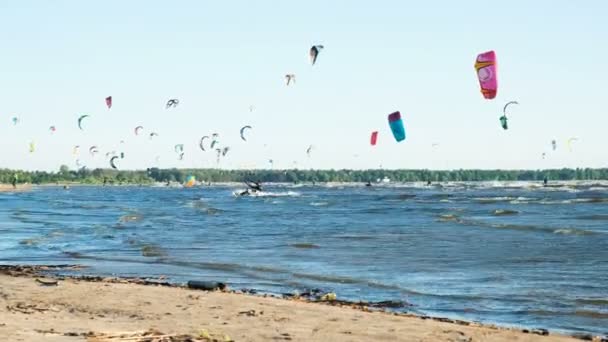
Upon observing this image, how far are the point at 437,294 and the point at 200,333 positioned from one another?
725cm

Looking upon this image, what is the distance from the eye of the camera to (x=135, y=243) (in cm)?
3269

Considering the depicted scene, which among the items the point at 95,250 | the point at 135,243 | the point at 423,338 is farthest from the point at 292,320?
the point at 135,243

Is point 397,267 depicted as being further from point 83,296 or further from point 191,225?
point 191,225

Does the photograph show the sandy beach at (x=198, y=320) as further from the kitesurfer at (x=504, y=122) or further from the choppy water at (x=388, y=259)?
the kitesurfer at (x=504, y=122)

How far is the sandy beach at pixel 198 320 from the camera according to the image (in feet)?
37.5

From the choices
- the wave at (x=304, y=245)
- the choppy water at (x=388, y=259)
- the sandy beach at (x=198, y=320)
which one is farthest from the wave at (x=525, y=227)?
the sandy beach at (x=198, y=320)

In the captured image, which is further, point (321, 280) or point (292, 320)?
point (321, 280)

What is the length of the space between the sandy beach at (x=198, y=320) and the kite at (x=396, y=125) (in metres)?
20.5

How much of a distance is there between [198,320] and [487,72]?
1514 cm

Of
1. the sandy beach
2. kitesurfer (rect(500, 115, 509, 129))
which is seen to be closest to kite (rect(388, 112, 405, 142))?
kitesurfer (rect(500, 115, 509, 129))

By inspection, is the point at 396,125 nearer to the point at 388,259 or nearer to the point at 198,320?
the point at 388,259

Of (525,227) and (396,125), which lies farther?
(525,227)

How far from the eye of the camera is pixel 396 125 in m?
36.6

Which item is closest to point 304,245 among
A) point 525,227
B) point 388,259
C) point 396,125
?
point 388,259
